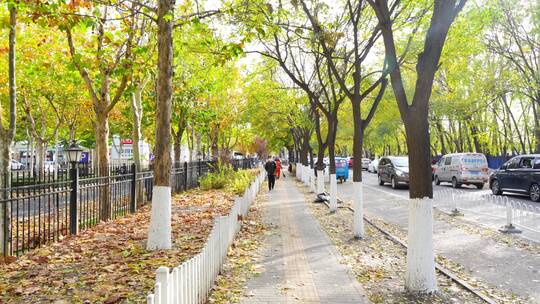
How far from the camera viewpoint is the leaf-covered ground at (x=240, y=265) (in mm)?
5715

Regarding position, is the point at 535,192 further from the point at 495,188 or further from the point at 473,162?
the point at 473,162

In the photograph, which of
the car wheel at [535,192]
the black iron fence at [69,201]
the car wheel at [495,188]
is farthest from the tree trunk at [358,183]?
the car wheel at [495,188]

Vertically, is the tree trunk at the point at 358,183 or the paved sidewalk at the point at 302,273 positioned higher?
the tree trunk at the point at 358,183

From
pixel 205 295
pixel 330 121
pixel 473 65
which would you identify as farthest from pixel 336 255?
pixel 473 65

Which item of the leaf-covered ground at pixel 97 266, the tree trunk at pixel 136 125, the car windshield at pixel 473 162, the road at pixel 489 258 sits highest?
the tree trunk at pixel 136 125

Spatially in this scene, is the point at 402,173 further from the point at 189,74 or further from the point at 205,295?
the point at 205,295

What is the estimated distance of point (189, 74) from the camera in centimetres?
2181

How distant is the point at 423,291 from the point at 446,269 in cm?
155

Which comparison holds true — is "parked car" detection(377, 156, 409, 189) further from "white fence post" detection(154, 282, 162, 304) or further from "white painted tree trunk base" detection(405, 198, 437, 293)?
"white fence post" detection(154, 282, 162, 304)

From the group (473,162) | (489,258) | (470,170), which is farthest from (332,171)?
(473,162)

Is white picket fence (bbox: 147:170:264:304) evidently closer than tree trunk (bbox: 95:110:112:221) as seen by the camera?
Yes

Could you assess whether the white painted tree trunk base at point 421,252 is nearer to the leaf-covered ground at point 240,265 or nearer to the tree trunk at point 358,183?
the leaf-covered ground at point 240,265

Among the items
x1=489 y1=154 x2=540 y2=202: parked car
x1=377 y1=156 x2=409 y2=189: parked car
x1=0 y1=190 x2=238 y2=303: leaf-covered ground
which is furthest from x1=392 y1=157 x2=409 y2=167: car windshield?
x1=0 y1=190 x2=238 y2=303: leaf-covered ground

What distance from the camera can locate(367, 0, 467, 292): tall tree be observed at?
5922 mm
